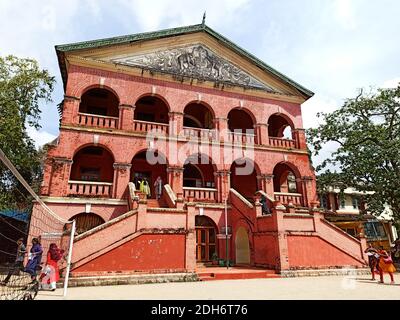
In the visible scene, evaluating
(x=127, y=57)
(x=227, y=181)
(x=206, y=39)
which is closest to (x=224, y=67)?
(x=206, y=39)

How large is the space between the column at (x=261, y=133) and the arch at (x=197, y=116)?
320 centimetres

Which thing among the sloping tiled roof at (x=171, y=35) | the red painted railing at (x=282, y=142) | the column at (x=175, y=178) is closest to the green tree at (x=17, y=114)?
the sloping tiled roof at (x=171, y=35)

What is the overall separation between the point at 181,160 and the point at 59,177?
20.5ft

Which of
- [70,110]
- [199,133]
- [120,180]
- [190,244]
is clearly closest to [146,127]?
[199,133]

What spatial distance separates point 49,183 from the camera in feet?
44.5

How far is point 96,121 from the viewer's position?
15.3m

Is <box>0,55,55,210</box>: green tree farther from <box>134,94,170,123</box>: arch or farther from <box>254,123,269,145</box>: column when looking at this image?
<box>254,123,269,145</box>: column

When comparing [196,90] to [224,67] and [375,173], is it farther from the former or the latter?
[375,173]

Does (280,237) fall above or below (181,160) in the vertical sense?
below

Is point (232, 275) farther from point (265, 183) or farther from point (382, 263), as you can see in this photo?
point (265, 183)

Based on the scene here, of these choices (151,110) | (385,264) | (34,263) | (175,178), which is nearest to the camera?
(34,263)

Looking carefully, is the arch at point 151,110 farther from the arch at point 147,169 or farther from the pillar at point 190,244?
the pillar at point 190,244

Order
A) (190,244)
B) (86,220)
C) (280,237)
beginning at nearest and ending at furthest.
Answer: (190,244), (280,237), (86,220)

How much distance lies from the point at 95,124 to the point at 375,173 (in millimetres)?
16485
